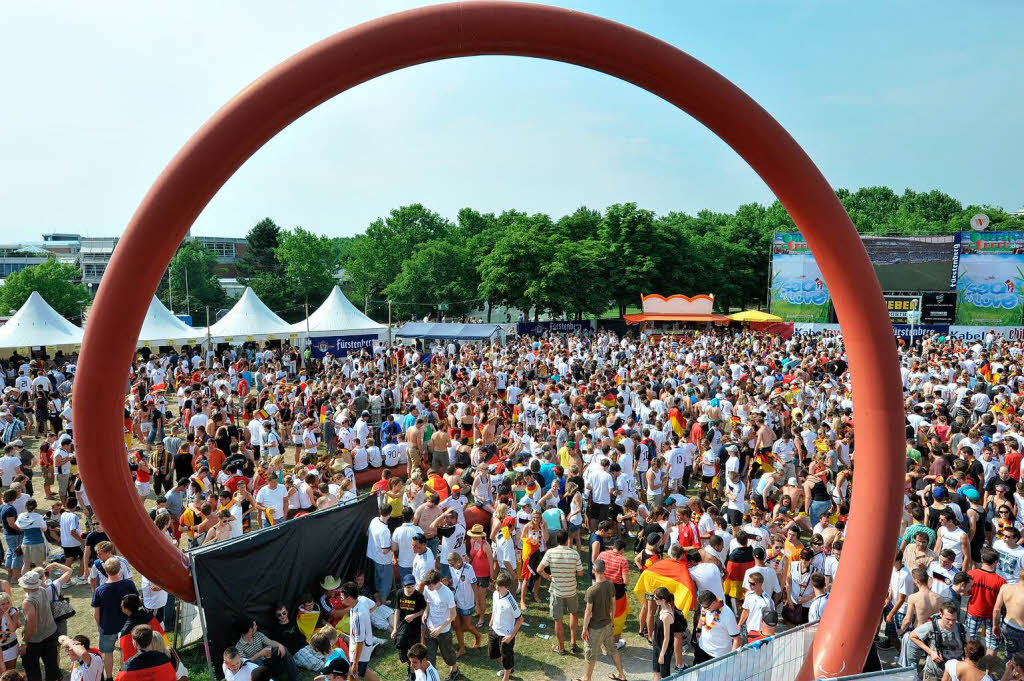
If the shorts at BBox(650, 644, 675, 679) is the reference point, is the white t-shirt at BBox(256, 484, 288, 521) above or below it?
above

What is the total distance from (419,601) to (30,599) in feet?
12.3

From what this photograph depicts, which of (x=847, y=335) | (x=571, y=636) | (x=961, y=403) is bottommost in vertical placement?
(x=571, y=636)

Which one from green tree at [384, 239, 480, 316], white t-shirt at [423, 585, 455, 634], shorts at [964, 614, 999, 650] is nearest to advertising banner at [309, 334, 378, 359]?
white t-shirt at [423, 585, 455, 634]

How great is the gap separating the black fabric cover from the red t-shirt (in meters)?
6.78

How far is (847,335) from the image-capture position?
16.5 ft

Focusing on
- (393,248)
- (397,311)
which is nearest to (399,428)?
(397,311)

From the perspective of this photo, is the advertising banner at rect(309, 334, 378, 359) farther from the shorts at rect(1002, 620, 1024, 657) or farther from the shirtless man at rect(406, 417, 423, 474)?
the shorts at rect(1002, 620, 1024, 657)

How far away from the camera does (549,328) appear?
127 feet

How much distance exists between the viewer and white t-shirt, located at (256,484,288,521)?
30.5ft

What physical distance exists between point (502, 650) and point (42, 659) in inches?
185

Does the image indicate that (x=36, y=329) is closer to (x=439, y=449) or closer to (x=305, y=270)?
(x=439, y=449)

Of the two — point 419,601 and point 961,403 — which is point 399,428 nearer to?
point 419,601

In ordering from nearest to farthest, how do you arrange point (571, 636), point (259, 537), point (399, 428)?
point (259, 537)
point (571, 636)
point (399, 428)

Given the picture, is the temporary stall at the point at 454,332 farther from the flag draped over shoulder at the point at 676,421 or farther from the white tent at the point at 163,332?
the flag draped over shoulder at the point at 676,421
